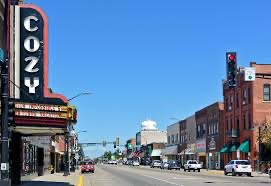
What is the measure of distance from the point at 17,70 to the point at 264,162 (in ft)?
143

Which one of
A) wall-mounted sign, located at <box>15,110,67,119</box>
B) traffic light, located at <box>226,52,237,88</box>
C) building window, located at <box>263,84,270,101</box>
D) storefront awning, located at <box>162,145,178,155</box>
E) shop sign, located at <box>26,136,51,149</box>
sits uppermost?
building window, located at <box>263,84,270,101</box>

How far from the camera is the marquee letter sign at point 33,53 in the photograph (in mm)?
27062

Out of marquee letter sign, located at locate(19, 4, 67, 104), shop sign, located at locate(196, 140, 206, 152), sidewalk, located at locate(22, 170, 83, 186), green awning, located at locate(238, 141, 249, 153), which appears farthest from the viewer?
shop sign, located at locate(196, 140, 206, 152)

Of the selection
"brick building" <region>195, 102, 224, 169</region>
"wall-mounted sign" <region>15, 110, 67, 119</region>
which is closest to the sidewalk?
"wall-mounted sign" <region>15, 110, 67, 119</region>

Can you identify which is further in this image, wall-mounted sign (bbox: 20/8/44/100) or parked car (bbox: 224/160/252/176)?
parked car (bbox: 224/160/252/176)

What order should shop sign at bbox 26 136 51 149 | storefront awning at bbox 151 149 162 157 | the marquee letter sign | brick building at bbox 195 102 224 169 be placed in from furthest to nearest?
storefront awning at bbox 151 149 162 157, brick building at bbox 195 102 224 169, shop sign at bbox 26 136 51 149, the marquee letter sign

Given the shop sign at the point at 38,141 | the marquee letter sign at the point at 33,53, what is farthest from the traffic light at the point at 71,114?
the shop sign at the point at 38,141

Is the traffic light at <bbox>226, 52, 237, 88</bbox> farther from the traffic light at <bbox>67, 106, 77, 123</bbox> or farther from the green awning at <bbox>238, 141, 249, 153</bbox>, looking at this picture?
the green awning at <bbox>238, 141, 249, 153</bbox>

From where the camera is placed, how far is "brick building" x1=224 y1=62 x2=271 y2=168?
6912cm

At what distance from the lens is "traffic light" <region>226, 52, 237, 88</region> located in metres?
27.1

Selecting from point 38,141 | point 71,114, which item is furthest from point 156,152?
point 71,114

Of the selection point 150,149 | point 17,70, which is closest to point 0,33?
point 17,70

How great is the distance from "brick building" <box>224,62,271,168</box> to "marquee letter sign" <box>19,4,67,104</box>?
1681 inches

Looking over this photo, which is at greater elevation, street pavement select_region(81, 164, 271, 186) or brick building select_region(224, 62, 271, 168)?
brick building select_region(224, 62, 271, 168)
